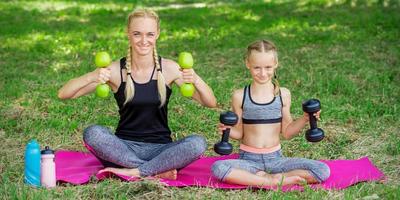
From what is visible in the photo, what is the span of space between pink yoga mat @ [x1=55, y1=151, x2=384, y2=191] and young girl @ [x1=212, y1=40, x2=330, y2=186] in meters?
0.12

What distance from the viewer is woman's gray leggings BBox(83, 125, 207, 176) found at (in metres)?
5.80

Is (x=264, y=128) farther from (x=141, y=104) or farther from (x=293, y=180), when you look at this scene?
(x=141, y=104)

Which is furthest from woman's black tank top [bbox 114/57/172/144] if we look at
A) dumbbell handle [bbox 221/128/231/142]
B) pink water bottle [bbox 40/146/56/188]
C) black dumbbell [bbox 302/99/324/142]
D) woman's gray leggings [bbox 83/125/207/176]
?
black dumbbell [bbox 302/99/324/142]

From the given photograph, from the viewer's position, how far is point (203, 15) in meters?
15.1

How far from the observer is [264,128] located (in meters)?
5.89

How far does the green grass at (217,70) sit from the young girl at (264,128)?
251 millimetres

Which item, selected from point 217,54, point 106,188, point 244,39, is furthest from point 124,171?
point 244,39

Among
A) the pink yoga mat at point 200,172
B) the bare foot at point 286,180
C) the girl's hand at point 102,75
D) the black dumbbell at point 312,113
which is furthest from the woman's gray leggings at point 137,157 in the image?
the black dumbbell at point 312,113

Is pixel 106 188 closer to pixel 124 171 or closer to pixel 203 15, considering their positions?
pixel 124 171

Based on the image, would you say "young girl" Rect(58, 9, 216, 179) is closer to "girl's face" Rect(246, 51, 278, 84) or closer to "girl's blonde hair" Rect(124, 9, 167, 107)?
"girl's blonde hair" Rect(124, 9, 167, 107)

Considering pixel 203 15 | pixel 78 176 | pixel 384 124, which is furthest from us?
pixel 203 15

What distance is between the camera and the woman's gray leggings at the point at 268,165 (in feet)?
18.7

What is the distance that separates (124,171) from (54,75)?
171 inches

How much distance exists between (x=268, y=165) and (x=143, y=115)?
1086 millimetres
